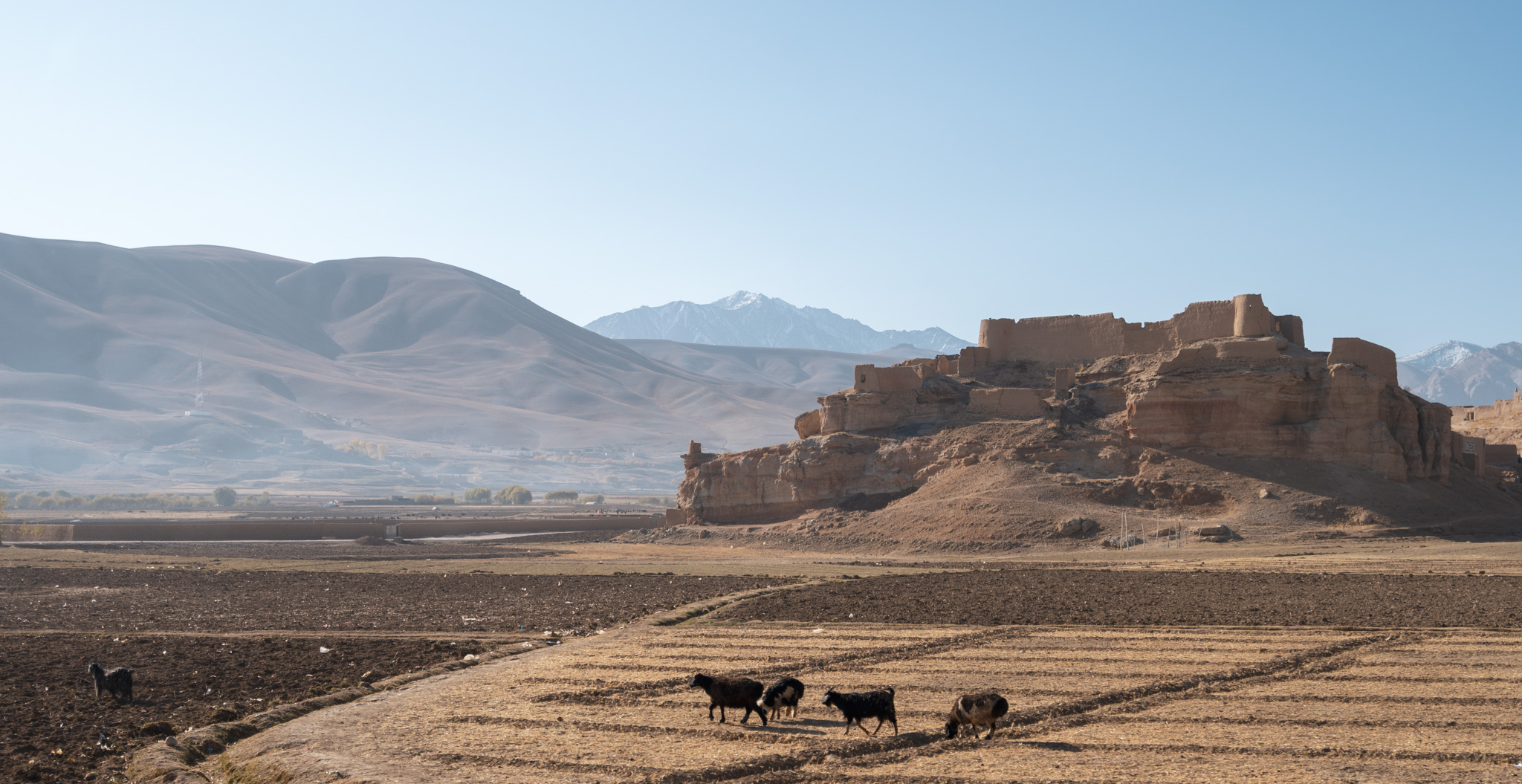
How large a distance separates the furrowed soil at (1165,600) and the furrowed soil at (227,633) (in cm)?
377

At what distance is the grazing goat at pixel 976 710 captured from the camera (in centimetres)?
1164

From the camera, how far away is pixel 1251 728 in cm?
1205

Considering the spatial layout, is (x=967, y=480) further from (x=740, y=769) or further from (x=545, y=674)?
(x=740, y=769)

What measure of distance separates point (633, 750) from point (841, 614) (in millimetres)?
11990

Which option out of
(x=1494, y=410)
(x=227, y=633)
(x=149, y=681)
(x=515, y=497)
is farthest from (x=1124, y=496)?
(x=515, y=497)

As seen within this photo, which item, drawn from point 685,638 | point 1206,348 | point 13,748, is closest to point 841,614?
point 685,638

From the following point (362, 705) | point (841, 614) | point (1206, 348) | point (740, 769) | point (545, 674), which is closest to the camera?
point (740, 769)

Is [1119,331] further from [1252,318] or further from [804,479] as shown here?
[804,479]

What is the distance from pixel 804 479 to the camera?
2201 inches

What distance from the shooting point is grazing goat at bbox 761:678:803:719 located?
12648mm

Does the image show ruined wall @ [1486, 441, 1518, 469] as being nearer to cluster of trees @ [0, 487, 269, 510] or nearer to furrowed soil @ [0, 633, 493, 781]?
furrowed soil @ [0, 633, 493, 781]

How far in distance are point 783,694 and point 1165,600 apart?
14605 mm

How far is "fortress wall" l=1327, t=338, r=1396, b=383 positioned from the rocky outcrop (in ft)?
58.5

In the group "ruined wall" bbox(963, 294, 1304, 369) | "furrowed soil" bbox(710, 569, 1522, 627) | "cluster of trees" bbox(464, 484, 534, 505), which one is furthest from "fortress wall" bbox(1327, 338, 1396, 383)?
"cluster of trees" bbox(464, 484, 534, 505)
